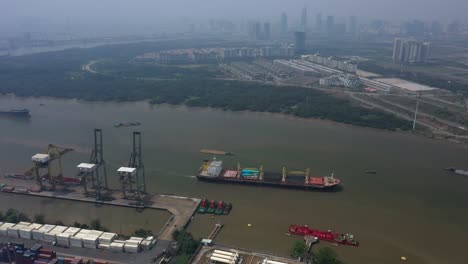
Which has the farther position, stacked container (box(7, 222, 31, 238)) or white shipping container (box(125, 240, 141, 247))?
stacked container (box(7, 222, 31, 238))

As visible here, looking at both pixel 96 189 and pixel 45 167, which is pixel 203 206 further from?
pixel 45 167

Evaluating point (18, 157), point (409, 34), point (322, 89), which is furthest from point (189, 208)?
point (409, 34)

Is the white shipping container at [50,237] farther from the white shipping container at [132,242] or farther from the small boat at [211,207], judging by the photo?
the small boat at [211,207]

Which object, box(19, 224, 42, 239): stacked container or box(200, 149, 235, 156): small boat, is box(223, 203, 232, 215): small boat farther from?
box(19, 224, 42, 239): stacked container

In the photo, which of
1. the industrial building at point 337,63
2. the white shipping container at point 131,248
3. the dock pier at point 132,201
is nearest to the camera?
the white shipping container at point 131,248

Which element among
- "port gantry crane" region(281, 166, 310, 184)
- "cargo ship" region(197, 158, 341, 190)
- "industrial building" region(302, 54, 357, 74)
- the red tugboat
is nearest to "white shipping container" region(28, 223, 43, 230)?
"cargo ship" region(197, 158, 341, 190)

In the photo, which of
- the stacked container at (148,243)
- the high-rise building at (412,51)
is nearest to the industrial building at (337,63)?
the high-rise building at (412,51)
